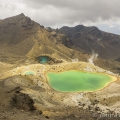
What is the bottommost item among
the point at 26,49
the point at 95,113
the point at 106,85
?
the point at 95,113

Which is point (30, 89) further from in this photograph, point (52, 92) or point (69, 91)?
point (69, 91)

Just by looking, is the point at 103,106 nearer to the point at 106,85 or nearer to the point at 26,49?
the point at 106,85

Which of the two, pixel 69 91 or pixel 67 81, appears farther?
pixel 67 81

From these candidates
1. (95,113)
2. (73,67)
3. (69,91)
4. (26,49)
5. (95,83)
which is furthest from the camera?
(26,49)

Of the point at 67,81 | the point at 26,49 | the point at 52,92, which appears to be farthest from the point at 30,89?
the point at 26,49

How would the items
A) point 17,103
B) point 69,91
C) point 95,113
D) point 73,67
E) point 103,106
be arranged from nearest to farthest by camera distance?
1. point 17,103
2. point 95,113
3. point 103,106
4. point 69,91
5. point 73,67

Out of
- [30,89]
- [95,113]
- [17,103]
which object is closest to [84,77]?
[30,89]

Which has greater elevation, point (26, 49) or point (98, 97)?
point (26, 49)
